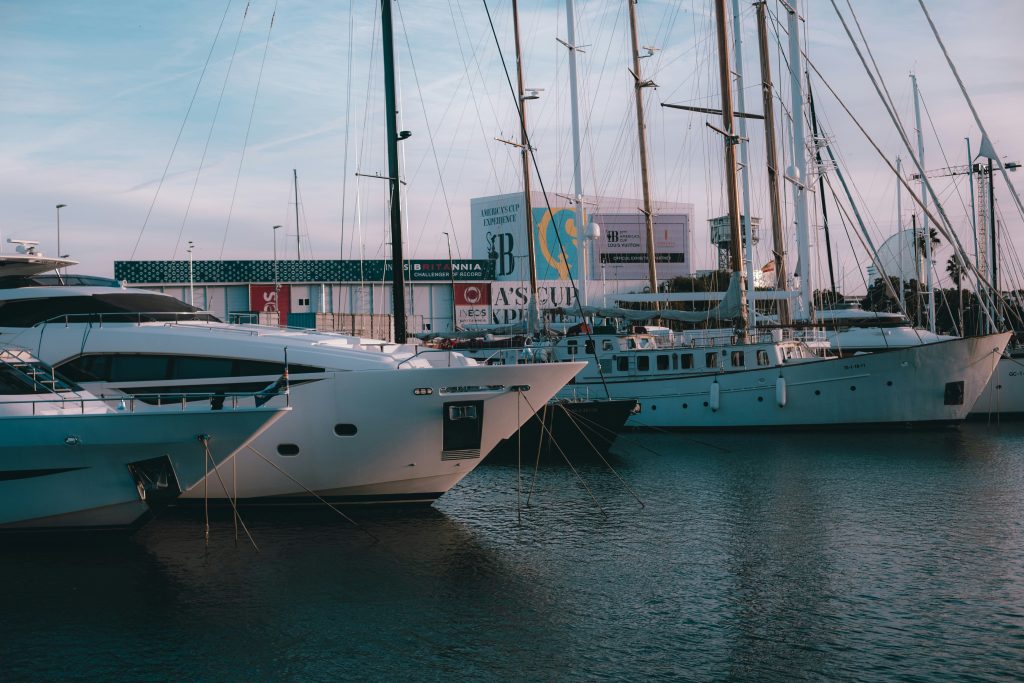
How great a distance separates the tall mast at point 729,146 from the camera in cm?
3475

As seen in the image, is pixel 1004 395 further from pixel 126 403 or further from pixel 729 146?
pixel 126 403

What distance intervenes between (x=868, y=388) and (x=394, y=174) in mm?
21509

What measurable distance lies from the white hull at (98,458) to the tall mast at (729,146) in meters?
23.5

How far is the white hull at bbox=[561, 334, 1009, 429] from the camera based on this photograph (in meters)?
34.4

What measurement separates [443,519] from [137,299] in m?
8.45

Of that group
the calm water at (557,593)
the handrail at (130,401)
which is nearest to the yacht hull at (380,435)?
the calm water at (557,593)

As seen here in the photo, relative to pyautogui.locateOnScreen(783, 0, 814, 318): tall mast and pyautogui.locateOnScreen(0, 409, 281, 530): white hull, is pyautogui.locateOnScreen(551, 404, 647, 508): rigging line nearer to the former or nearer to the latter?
pyautogui.locateOnScreen(0, 409, 281, 530): white hull

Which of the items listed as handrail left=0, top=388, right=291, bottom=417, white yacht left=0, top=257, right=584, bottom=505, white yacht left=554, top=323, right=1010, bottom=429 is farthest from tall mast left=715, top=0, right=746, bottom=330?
handrail left=0, top=388, right=291, bottom=417

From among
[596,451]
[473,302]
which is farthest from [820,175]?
[473,302]

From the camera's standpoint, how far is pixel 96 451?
15375 mm

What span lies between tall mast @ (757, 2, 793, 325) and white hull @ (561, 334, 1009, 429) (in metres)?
4.51

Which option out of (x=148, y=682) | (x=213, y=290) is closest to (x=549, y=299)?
(x=213, y=290)

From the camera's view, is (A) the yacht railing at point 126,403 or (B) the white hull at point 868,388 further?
(B) the white hull at point 868,388

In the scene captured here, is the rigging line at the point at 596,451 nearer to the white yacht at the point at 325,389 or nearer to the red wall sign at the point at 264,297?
the white yacht at the point at 325,389
